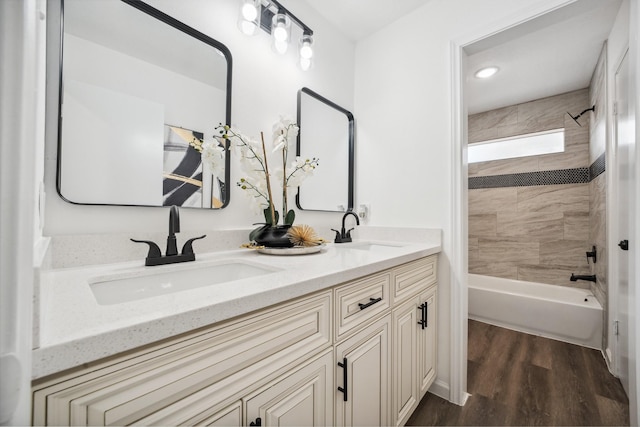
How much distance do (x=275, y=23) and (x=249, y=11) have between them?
19 cm

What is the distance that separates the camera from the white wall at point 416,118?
5.04 ft

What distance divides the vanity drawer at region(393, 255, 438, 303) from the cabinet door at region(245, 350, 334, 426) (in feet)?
1.54

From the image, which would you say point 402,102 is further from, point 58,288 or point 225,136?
point 58,288

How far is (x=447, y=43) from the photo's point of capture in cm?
158

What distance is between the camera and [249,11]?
1.27 m

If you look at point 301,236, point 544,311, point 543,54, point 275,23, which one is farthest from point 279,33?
point 544,311

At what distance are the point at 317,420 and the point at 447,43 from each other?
1.94 metres

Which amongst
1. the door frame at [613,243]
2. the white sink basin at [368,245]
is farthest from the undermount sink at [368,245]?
the door frame at [613,243]

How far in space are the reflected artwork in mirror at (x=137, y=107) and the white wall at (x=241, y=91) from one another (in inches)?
1.3

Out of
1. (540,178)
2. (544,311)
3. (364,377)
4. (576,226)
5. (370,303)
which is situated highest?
(540,178)

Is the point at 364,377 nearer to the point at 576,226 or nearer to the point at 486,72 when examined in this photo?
the point at 486,72

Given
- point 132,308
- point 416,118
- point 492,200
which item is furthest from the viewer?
point 492,200

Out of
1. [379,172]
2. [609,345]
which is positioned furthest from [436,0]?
[609,345]

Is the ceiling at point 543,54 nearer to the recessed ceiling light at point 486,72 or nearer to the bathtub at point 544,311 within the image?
the recessed ceiling light at point 486,72
